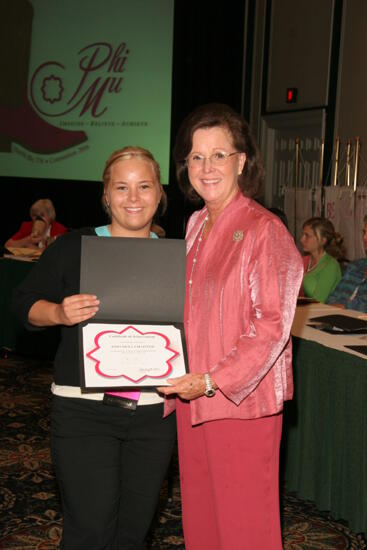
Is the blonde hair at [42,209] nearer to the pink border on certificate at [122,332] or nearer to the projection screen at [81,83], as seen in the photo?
the projection screen at [81,83]

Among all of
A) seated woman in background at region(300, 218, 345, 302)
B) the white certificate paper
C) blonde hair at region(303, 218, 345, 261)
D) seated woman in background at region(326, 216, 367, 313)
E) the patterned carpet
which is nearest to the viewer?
the white certificate paper

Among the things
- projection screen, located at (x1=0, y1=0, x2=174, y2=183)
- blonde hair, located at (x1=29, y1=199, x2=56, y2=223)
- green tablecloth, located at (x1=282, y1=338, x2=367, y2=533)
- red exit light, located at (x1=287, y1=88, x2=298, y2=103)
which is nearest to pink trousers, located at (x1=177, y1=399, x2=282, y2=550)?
green tablecloth, located at (x1=282, y1=338, x2=367, y2=533)

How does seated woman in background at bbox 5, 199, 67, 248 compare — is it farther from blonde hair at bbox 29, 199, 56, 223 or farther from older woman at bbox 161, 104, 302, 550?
older woman at bbox 161, 104, 302, 550

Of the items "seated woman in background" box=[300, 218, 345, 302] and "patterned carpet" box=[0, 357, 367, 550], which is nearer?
"patterned carpet" box=[0, 357, 367, 550]

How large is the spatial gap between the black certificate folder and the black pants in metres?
0.18

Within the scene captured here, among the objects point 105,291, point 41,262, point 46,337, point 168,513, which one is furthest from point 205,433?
point 46,337

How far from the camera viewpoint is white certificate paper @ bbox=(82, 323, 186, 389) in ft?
6.21

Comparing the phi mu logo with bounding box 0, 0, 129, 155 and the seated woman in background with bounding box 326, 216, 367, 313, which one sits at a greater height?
the phi mu logo with bounding box 0, 0, 129, 155

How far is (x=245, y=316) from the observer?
6.40 ft

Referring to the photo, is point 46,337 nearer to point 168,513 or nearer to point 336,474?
point 168,513

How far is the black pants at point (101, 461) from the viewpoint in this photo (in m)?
2.03

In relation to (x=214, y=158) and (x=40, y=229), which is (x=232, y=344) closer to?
(x=214, y=158)

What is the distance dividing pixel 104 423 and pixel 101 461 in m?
0.10

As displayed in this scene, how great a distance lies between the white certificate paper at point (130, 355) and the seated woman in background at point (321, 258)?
3707 millimetres
